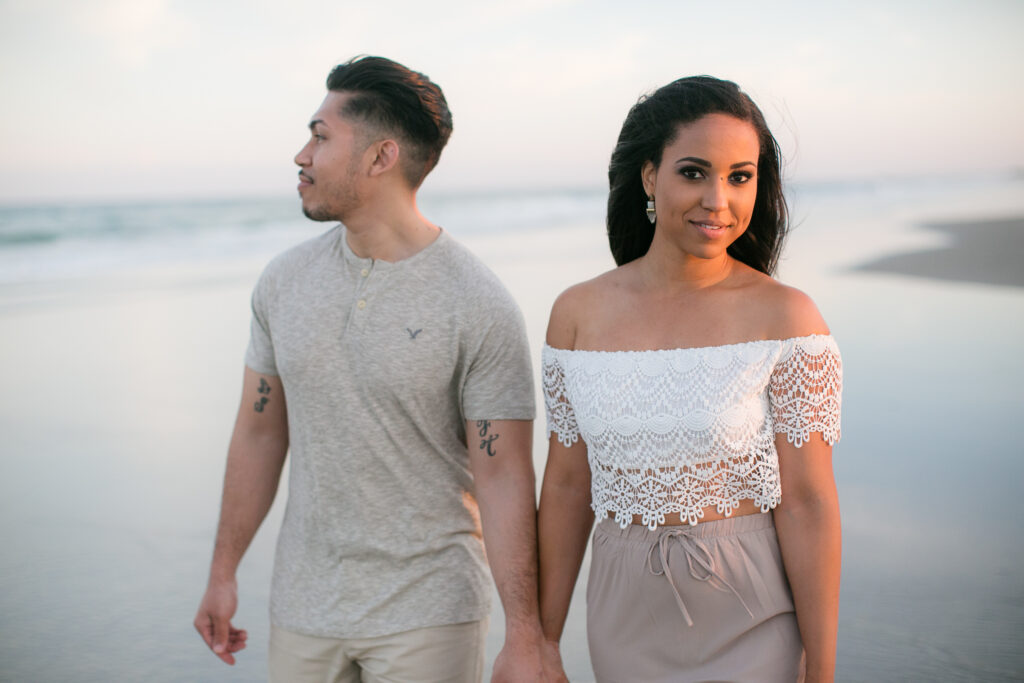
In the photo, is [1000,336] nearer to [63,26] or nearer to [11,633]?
[11,633]

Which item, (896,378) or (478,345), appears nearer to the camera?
(478,345)

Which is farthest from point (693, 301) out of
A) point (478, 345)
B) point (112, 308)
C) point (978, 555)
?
point (112, 308)

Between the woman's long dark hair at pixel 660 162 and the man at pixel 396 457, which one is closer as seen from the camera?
the woman's long dark hair at pixel 660 162

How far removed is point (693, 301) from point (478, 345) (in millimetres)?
530

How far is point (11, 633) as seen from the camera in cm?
394

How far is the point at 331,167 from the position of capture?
8.38ft

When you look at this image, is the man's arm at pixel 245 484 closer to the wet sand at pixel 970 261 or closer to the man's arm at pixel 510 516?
the man's arm at pixel 510 516

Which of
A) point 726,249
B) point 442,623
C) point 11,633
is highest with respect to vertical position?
point 726,249

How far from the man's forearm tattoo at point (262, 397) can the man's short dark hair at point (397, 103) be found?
675 millimetres

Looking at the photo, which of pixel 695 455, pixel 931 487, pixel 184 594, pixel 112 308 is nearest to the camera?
pixel 695 455

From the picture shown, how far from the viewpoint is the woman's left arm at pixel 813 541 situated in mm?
2115

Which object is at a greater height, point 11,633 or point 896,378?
point 896,378

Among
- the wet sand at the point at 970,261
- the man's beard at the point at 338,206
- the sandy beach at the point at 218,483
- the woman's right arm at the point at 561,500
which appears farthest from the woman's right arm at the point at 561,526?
the wet sand at the point at 970,261

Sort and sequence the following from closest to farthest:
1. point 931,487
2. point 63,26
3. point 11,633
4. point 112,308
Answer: point 11,633
point 931,487
point 112,308
point 63,26
